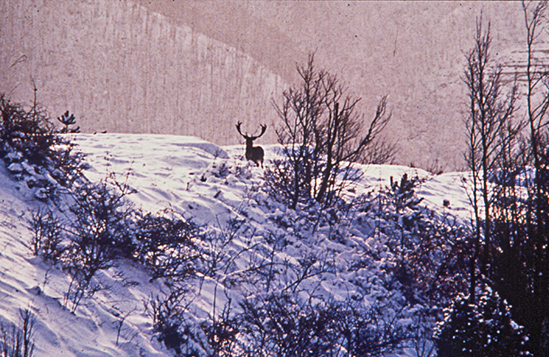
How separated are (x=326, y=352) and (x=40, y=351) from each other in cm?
265

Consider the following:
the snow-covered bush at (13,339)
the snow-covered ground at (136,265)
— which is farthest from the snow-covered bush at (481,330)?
the snow-covered bush at (13,339)

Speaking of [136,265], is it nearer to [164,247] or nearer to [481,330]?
[164,247]

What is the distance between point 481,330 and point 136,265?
3.93 meters

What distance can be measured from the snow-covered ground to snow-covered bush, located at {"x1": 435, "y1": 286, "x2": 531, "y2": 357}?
1687mm

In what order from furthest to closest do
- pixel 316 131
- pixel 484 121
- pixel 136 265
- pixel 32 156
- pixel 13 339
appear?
pixel 316 131 < pixel 484 121 < pixel 32 156 < pixel 136 265 < pixel 13 339

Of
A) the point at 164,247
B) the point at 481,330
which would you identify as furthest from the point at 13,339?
Answer: the point at 481,330

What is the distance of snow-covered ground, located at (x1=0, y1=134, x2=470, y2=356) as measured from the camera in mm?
3545

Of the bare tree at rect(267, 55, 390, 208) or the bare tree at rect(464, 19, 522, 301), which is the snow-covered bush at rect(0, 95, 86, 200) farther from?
the bare tree at rect(464, 19, 522, 301)

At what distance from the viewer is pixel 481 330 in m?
4.44

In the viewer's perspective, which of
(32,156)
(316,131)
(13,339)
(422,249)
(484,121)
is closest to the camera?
(13,339)

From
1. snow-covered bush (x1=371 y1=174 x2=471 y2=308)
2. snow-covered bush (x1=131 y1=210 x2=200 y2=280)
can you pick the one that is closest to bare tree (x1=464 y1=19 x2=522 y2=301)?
snow-covered bush (x1=371 y1=174 x2=471 y2=308)

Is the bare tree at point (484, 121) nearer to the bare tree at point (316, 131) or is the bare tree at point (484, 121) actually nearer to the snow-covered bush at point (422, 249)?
the snow-covered bush at point (422, 249)

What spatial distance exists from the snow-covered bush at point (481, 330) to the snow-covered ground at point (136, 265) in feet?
5.53

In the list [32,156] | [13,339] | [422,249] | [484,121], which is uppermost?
[484,121]
